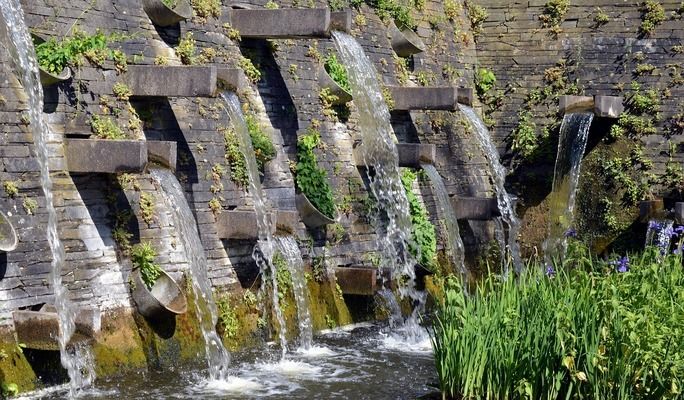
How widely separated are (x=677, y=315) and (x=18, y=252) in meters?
5.60

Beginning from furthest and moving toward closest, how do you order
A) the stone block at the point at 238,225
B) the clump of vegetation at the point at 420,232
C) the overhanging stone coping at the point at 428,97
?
the overhanging stone coping at the point at 428,97 → the clump of vegetation at the point at 420,232 → the stone block at the point at 238,225

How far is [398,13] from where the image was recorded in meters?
18.4

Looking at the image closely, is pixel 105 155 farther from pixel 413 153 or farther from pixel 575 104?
pixel 575 104

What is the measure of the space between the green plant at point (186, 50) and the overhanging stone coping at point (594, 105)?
22.3 feet

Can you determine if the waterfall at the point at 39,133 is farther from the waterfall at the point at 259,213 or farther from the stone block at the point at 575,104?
the stone block at the point at 575,104

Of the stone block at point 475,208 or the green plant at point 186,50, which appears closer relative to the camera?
the green plant at point 186,50

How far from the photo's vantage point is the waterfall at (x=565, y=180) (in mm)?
18750

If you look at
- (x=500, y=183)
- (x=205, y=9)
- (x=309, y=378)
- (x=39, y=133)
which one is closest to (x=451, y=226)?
(x=500, y=183)

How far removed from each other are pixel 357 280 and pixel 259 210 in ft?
6.69

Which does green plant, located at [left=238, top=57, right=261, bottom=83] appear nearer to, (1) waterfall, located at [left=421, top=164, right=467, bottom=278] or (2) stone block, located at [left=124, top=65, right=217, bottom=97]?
(2) stone block, located at [left=124, top=65, right=217, bottom=97]

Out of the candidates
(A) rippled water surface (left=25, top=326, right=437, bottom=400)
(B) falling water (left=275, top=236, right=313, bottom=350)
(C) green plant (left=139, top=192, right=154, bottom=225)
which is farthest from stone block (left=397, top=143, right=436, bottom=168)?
(C) green plant (left=139, top=192, right=154, bottom=225)

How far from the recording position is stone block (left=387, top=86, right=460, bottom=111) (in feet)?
55.1

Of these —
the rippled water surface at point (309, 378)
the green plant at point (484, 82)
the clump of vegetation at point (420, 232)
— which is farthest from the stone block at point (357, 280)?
the green plant at point (484, 82)

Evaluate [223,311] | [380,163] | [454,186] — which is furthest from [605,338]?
[454,186]
